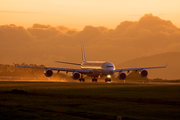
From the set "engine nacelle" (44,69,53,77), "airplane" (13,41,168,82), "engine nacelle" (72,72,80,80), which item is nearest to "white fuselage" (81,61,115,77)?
"airplane" (13,41,168,82)

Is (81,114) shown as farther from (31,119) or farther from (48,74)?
(48,74)

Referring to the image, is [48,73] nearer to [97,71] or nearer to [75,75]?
[75,75]

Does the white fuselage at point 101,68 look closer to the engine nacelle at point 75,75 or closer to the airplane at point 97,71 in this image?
the airplane at point 97,71

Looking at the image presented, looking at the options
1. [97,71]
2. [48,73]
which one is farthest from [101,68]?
[48,73]

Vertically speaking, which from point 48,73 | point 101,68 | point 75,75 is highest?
point 101,68

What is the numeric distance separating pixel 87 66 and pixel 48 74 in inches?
542

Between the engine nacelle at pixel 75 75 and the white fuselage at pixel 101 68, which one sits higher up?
the white fuselage at pixel 101 68

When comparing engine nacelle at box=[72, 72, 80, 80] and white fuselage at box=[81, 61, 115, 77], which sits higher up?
white fuselage at box=[81, 61, 115, 77]

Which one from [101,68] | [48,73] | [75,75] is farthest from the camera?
[101,68]

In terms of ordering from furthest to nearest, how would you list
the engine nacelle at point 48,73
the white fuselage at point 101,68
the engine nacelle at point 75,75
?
the white fuselage at point 101,68
the engine nacelle at point 48,73
the engine nacelle at point 75,75

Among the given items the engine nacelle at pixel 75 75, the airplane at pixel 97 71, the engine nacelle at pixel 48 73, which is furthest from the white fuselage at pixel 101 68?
the engine nacelle at pixel 48 73

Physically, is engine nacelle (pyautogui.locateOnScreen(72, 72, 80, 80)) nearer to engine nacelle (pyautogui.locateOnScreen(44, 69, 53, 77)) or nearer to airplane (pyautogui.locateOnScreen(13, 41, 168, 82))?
airplane (pyautogui.locateOnScreen(13, 41, 168, 82))

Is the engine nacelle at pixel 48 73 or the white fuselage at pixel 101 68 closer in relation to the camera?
the engine nacelle at pixel 48 73

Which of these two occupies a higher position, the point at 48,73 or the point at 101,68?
the point at 101,68
